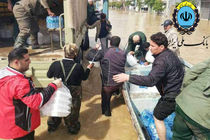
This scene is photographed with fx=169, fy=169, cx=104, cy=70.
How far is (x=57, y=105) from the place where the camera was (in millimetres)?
2178

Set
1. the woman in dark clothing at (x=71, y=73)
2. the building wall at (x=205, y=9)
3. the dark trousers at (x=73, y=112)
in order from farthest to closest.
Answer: the building wall at (x=205, y=9) → the dark trousers at (x=73, y=112) → the woman in dark clothing at (x=71, y=73)

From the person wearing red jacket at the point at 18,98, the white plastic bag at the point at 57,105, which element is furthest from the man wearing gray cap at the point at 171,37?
the person wearing red jacket at the point at 18,98

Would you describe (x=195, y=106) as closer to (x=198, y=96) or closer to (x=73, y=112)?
(x=198, y=96)

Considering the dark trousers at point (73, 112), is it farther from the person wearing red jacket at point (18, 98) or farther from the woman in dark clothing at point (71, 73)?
the person wearing red jacket at point (18, 98)

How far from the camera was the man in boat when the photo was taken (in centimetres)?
163

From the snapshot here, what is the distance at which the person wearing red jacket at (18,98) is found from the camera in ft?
5.87

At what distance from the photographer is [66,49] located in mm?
2562

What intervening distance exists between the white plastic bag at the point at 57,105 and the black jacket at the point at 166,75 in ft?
3.02

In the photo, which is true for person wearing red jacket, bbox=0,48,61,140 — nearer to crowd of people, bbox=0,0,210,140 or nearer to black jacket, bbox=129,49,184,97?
crowd of people, bbox=0,0,210,140

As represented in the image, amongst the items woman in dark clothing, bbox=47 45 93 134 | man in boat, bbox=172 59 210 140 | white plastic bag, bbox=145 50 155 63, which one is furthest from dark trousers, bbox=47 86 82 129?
white plastic bag, bbox=145 50 155 63

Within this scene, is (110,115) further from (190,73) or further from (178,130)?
(190,73)

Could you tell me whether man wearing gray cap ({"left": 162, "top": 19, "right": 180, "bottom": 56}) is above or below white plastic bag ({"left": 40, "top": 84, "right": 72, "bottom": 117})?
above

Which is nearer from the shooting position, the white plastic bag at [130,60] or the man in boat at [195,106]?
the man in boat at [195,106]

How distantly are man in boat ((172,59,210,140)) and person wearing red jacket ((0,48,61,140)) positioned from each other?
1485mm
